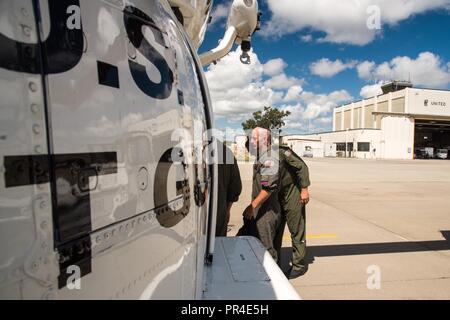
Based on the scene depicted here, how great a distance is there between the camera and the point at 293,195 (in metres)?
3.74

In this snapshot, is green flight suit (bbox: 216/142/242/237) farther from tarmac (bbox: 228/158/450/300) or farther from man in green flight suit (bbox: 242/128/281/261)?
tarmac (bbox: 228/158/450/300)

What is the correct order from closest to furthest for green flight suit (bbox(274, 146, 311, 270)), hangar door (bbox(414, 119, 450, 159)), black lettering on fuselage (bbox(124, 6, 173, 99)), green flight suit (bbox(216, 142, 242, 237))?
black lettering on fuselage (bbox(124, 6, 173, 99)) → green flight suit (bbox(216, 142, 242, 237)) → green flight suit (bbox(274, 146, 311, 270)) → hangar door (bbox(414, 119, 450, 159))

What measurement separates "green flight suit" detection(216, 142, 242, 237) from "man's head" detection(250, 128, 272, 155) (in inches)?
14.0

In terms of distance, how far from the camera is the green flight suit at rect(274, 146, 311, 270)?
3.67 meters

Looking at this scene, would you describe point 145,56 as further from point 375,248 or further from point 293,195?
point 375,248

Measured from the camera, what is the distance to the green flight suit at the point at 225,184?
3527mm

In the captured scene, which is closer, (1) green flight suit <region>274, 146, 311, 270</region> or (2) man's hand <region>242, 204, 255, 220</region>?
(2) man's hand <region>242, 204, 255, 220</region>

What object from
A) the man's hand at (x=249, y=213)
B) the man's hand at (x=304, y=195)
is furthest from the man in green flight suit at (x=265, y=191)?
the man's hand at (x=304, y=195)

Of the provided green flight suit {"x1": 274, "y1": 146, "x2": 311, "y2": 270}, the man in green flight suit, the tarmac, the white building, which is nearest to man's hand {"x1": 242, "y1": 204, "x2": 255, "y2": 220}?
the man in green flight suit

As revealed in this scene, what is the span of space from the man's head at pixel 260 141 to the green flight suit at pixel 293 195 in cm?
34

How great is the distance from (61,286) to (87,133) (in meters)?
0.47

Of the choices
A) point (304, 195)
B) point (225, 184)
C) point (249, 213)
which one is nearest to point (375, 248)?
point (304, 195)

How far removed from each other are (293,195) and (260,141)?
83cm
